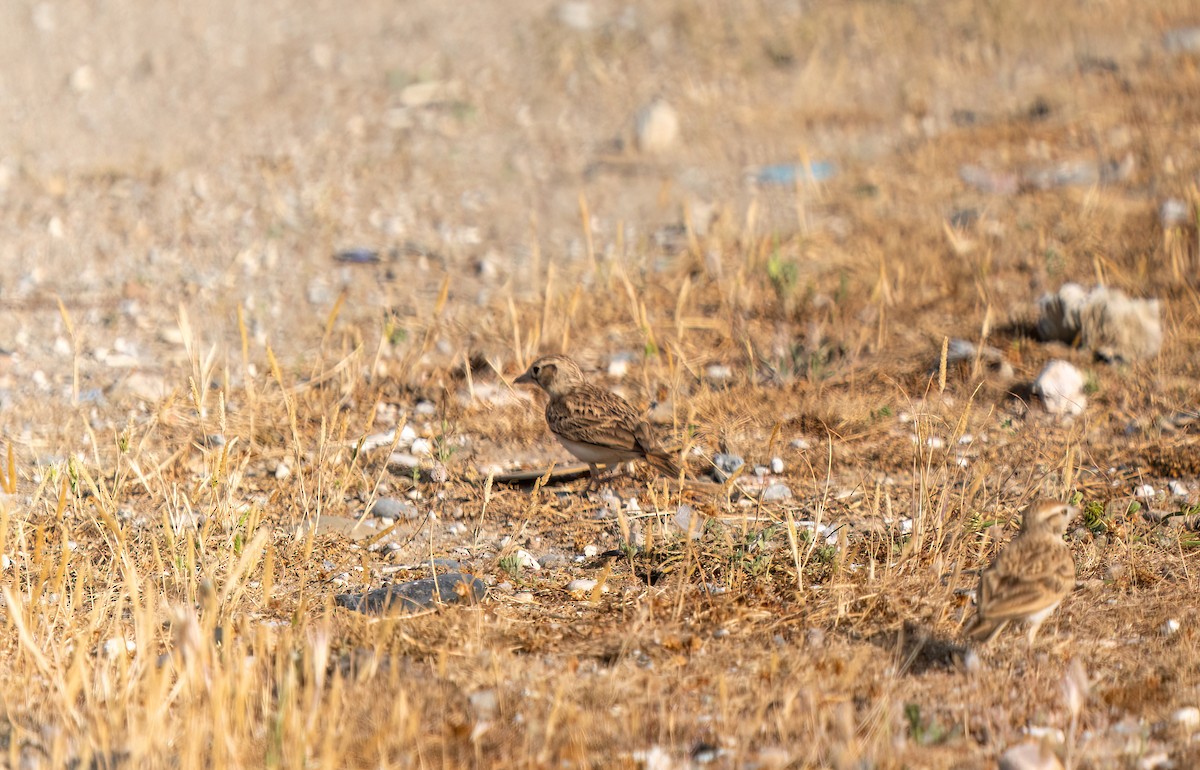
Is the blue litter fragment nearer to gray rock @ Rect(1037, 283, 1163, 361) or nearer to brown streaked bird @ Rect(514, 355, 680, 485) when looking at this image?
gray rock @ Rect(1037, 283, 1163, 361)

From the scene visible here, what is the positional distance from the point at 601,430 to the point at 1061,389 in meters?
2.30

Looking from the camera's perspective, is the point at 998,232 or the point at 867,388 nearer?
the point at 867,388

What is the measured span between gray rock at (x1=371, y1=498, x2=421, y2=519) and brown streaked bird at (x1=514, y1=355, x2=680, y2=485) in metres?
0.70

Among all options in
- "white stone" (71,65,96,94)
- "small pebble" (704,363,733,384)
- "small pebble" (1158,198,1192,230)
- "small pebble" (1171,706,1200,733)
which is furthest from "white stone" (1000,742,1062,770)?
"white stone" (71,65,96,94)

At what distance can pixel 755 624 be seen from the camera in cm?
440

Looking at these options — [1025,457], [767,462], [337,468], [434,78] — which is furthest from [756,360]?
[434,78]

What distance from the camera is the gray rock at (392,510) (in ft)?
17.5

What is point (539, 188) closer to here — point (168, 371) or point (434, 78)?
point (434, 78)

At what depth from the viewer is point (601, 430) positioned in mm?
5406

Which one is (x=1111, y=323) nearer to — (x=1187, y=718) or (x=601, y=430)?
(x=601, y=430)

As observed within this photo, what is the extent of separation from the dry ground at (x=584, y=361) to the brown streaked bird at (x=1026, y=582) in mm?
164

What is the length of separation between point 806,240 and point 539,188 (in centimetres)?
246

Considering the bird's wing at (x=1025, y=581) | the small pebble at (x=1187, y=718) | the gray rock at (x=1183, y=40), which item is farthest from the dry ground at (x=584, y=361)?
the bird's wing at (x=1025, y=581)

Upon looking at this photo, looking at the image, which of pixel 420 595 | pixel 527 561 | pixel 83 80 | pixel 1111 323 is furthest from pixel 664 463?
pixel 83 80
